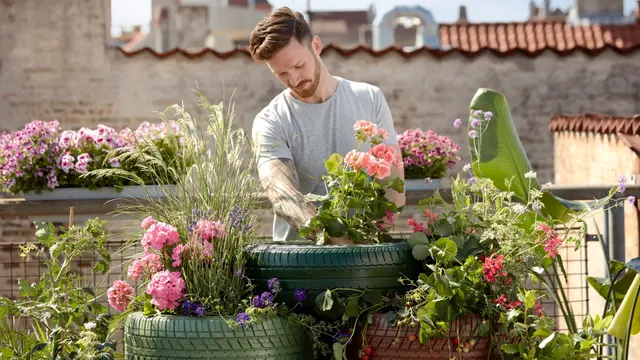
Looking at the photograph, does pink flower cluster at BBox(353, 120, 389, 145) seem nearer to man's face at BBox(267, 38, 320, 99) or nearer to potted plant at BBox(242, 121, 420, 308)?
potted plant at BBox(242, 121, 420, 308)

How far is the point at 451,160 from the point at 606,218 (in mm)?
1654

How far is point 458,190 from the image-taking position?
2.93 meters

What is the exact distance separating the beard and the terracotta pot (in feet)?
3.05

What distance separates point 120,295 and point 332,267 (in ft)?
2.18

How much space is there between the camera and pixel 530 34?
1850cm

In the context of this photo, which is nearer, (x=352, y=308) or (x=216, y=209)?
(x=352, y=308)

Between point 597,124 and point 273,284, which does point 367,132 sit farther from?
point 597,124

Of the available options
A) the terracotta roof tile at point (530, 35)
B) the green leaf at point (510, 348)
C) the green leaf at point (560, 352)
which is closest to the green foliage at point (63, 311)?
the green leaf at point (510, 348)

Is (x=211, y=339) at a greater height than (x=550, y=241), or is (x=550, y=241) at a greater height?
(x=550, y=241)

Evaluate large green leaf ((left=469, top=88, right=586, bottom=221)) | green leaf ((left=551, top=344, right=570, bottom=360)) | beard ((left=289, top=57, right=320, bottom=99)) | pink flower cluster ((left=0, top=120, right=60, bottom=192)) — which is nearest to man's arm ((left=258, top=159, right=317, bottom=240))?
beard ((left=289, top=57, right=320, bottom=99))

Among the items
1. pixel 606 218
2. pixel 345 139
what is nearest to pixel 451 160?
pixel 606 218

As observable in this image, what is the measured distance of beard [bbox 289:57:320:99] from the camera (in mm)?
3270

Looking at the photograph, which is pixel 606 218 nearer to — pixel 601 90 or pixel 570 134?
pixel 570 134

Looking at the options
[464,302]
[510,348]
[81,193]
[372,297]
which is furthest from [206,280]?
[81,193]
